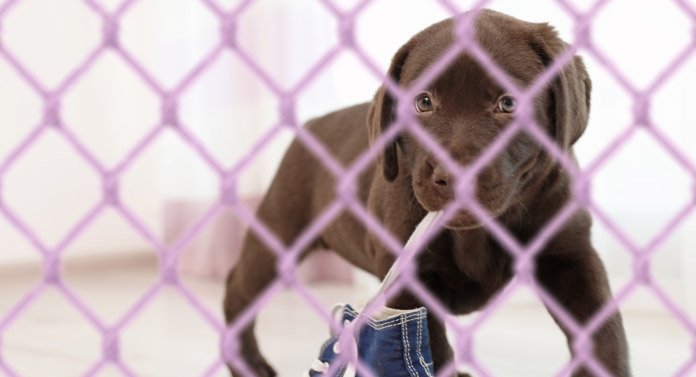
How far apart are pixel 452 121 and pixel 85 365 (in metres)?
1.04

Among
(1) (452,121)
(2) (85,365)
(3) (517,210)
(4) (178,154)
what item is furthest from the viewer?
(4) (178,154)

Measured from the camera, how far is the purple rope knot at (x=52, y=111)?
2.69ft

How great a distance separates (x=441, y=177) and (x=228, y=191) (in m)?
0.26

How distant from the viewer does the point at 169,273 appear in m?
0.79

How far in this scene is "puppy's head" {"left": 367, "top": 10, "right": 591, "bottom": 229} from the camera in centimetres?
97

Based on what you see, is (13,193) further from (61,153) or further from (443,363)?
(443,363)

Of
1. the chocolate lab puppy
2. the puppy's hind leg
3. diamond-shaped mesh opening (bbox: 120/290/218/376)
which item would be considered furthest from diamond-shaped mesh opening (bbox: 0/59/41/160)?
the chocolate lab puppy

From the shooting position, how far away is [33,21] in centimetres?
297

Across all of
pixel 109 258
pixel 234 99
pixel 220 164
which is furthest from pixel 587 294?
pixel 109 258

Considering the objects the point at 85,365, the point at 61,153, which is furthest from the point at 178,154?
the point at 85,365

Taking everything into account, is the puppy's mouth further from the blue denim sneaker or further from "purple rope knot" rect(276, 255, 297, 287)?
"purple rope knot" rect(276, 255, 297, 287)

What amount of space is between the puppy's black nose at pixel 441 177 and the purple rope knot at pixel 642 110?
8.7 inches

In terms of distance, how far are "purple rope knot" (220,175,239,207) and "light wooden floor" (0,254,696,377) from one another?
853mm

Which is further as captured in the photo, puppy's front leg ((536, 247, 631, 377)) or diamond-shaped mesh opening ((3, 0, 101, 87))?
diamond-shaped mesh opening ((3, 0, 101, 87))
